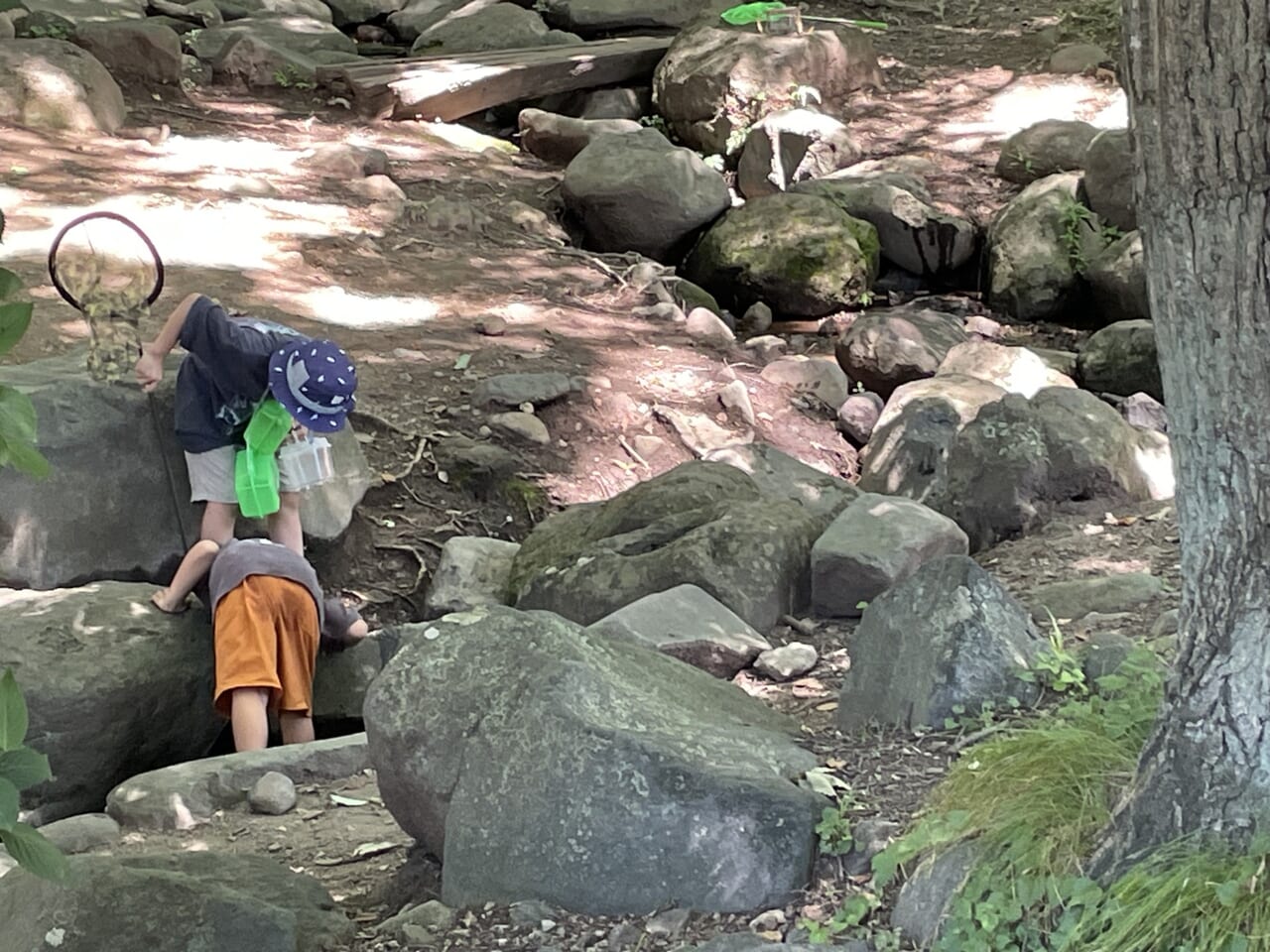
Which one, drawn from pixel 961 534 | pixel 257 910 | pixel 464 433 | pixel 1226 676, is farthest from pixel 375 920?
pixel 464 433

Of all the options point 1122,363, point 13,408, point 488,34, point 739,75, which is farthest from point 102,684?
point 488,34

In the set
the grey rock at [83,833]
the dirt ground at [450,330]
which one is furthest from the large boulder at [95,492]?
the grey rock at [83,833]

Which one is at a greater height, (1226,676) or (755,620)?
(1226,676)

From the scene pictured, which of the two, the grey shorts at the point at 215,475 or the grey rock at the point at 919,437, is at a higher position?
the grey shorts at the point at 215,475

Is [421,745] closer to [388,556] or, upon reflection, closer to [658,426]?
[388,556]

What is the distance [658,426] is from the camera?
23.8 ft

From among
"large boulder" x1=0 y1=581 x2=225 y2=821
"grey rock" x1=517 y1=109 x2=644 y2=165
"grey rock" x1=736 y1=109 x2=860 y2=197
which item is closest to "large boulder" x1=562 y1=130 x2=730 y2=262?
"grey rock" x1=736 y1=109 x2=860 y2=197

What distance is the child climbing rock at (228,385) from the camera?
16.4ft

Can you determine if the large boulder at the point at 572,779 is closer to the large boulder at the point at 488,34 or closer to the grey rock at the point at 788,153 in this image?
the grey rock at the point at 788,153

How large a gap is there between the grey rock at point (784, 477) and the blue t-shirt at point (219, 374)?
194cm

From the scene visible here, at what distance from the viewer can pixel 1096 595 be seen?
4.10m

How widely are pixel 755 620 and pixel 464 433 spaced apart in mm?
2414

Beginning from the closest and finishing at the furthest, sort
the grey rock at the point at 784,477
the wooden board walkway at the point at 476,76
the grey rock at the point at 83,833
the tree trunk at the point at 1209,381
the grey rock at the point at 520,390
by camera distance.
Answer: the tree trunk at the point at 1209,381, the grey rock at the point at 83,833, the grey rock at the point at 784,477, the grey rock at the point at 520,390, the wooden board walkway at the point at 476,76

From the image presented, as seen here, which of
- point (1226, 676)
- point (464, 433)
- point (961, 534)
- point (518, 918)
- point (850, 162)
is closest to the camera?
point (1226, 676)
